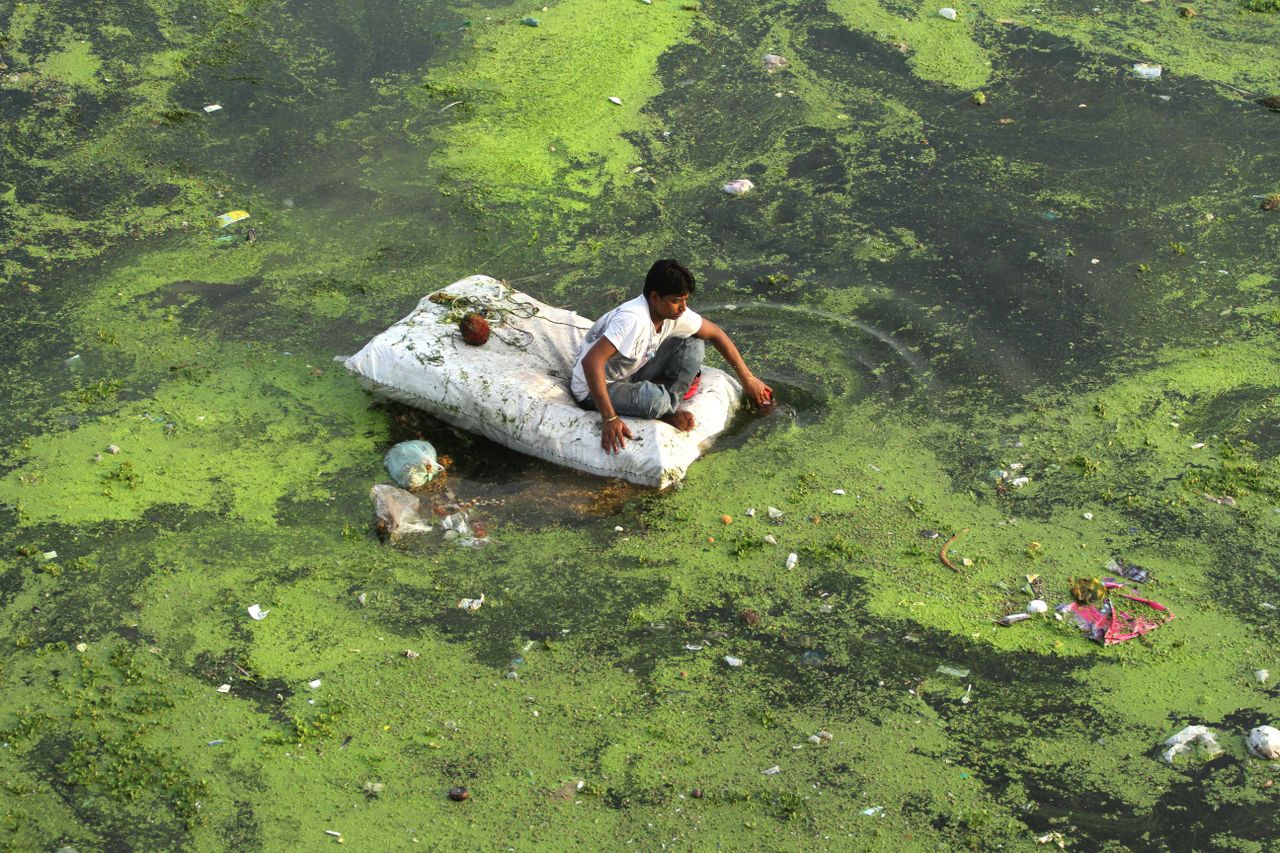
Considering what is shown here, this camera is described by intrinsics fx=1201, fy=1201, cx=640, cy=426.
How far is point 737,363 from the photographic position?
4613 mm

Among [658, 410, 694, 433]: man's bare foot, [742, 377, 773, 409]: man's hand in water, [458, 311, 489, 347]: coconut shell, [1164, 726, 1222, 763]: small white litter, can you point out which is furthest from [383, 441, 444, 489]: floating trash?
[1164, 726, 1222, 763]: small white litter

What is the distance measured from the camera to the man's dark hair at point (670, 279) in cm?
420

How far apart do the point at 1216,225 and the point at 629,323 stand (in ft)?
10.6

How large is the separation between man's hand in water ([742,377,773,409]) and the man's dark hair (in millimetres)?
597

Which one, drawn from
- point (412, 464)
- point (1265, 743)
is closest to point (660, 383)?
point (412, 464)

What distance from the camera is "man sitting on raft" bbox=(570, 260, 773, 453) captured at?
4.30 m

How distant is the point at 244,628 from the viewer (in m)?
3.80

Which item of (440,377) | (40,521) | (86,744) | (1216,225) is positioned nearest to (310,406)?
(440,377)

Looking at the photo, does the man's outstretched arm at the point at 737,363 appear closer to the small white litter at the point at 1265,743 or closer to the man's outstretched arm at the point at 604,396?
the man's outstretched arm at the point at 604,396

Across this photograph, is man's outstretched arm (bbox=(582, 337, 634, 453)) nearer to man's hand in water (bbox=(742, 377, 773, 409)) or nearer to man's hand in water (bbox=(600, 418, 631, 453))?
man's hand in water (bbox=(600, 418, 631, 453))

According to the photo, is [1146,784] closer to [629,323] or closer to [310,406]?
[629,323]

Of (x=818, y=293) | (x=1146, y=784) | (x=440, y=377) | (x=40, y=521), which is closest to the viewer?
(x=1146, y=784)

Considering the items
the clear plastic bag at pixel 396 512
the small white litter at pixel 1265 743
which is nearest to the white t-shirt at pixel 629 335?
the clear plastic bag at pixel 396 512

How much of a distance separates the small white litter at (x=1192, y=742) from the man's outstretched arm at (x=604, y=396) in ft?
6.62
